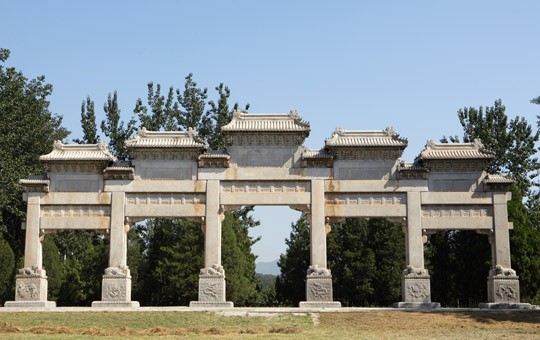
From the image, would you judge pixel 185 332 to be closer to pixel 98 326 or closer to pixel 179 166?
pixel 98 326

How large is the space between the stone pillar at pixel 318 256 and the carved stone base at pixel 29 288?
344 inches

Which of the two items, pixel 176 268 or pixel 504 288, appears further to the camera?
pixel 176 268

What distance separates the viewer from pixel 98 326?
18188mm

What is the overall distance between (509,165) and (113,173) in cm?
2094

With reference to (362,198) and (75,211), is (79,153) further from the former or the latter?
(362,198)

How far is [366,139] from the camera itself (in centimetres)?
2338

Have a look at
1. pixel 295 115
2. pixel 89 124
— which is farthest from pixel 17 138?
pixel 295 115

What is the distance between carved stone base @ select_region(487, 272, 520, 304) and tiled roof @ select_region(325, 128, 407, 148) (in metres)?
5.48

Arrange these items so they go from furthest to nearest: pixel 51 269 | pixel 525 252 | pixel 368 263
→ 1. pixel 368 263
2. pixel 51 269
3. pixel 525 252

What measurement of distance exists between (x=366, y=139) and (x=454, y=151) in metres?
3.06

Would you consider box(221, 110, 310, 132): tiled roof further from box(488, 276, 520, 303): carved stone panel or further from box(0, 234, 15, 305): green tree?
box(0, 234, 15, 305): green tree

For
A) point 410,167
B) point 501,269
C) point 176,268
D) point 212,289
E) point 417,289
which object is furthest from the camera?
point 176,268

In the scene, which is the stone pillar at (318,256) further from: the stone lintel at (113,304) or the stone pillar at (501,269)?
the stone lintel at (113,304)

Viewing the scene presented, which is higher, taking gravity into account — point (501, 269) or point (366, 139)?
point (366, 139)
